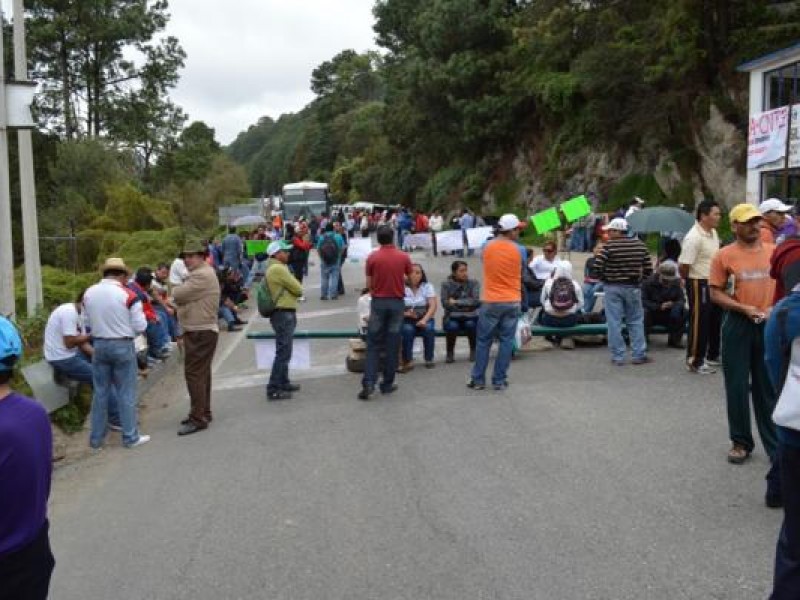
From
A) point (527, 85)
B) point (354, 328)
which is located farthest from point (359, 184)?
point (354, 328)

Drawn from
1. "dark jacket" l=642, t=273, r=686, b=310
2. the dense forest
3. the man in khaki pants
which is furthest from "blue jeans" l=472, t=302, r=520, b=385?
the dense forest

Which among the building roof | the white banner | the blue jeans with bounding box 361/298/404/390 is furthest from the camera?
the white banner

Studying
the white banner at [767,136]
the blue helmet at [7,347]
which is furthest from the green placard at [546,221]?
the white banner at [767,136]

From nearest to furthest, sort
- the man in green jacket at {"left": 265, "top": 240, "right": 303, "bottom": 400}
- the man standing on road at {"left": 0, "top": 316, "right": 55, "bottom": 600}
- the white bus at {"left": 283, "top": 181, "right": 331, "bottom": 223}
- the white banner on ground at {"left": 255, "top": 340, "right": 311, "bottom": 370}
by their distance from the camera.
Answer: the man standing on road at {"left": 0, "top": 316, "right": 55, "bottom": 600} < the man in green jacket at {"left": 265, "top": 240, "right": 303, "bottom": 400} < the white banner on ground at {"left": 255, "top": 340, "right": 311, "bottom": 370} < the white bus at {"left": 283, "top": 181, "right": 331, "bottom": 223}

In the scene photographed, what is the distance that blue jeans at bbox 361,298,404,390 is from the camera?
29.8 ft

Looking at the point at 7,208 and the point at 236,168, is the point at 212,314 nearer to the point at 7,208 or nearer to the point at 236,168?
the point at 7,208

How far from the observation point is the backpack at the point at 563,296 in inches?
437

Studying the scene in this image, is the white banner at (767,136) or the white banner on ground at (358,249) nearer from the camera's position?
the white banner on ground at (358,249)

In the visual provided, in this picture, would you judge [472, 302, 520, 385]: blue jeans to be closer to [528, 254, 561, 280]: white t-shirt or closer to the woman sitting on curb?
the woman sitting on curb

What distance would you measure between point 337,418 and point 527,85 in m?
35.4

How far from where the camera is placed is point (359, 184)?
7544 centimetres

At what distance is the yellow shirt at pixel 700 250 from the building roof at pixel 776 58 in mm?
15882

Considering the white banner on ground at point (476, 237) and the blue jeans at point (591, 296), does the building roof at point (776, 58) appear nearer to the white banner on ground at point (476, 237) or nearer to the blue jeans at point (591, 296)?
the white banner on ground at point (476, 237)

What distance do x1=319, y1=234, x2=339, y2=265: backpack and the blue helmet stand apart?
15.0m
